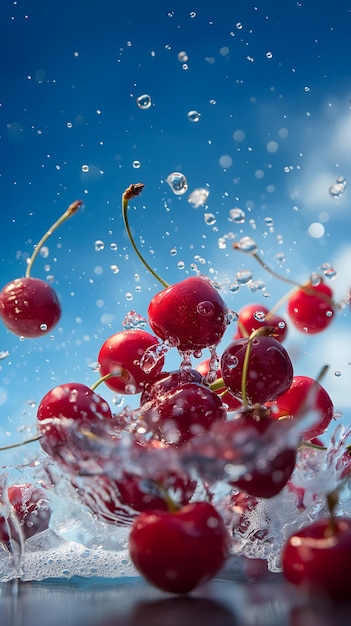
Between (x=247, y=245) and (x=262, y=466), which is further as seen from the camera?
(x=247, y=245)

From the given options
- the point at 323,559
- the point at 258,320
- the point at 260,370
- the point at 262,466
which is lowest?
the point at 323,559

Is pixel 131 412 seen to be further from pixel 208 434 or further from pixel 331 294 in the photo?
pixel 331 294

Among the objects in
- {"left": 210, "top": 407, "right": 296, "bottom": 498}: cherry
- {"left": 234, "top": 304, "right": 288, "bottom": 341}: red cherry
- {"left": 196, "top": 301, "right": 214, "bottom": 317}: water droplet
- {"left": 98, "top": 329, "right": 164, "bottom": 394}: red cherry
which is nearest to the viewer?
{"left": 210, "top": 407, "right": 296, "bottom": 498}: cherry

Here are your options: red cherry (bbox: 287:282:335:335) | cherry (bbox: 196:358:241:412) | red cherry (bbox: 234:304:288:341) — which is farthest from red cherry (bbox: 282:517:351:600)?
red cherry (bbox: 287:282:335:335)

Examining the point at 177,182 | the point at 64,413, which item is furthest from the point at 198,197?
the point at 64,413

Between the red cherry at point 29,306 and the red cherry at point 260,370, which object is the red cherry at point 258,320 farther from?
the red cherry at point 29,306

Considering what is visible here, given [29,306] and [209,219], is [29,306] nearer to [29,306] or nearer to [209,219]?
[29,306]

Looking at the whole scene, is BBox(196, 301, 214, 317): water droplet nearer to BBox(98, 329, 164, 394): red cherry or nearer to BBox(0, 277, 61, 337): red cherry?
BBox(98, 329, 164, 394): red cherry
